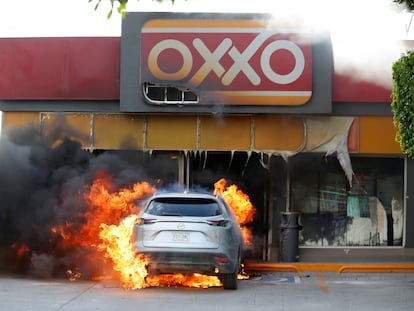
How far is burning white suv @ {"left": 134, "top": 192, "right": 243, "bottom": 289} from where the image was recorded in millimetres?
9711

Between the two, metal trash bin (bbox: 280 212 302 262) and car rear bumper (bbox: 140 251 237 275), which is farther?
metal trash bin (bbox: 280 212 302 262)

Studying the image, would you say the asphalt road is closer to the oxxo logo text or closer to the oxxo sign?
the oxxo sign

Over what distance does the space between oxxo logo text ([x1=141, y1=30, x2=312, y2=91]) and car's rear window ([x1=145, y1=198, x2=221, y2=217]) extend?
4.66 meters

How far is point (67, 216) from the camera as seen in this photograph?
11.7 m

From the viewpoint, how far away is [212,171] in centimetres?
1598

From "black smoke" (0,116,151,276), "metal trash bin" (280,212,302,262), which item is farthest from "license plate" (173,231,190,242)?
"metal trash bin" (280,212,302,262)

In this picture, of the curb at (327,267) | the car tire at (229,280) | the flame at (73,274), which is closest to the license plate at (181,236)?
the car tire at (229,280)

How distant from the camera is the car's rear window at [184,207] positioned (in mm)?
10055

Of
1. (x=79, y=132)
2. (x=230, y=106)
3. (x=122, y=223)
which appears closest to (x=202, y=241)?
(x=122, y=223)

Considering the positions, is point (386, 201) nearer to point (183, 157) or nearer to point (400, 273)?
point (400, 273)

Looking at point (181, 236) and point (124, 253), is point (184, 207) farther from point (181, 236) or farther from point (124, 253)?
point (124, 253)

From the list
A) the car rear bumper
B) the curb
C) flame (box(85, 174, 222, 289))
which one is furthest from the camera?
the curb

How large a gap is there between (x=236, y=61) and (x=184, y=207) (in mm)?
5189

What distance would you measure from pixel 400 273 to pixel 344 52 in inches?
199
